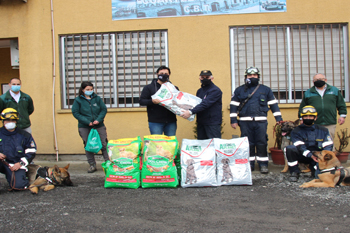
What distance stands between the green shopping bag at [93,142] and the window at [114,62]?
1.72 m

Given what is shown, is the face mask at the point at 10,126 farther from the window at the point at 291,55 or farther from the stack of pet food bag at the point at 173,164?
the window at the point at 291,55

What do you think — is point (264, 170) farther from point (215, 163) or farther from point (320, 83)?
point (320, 83)

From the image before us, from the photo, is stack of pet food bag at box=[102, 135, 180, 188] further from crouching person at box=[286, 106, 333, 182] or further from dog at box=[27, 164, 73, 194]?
crouching person at box=[286, 106, 333, 182]

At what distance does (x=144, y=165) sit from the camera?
457 centimetres

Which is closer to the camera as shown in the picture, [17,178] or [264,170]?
[17,178]

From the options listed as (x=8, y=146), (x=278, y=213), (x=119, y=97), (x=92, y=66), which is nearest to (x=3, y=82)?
(x=92, y=66)

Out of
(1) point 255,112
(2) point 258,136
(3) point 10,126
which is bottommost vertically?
(2) point 258,136

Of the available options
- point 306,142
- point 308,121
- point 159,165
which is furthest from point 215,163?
point 308,121

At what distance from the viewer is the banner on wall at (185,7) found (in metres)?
6.82

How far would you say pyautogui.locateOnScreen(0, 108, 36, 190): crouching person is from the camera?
464 cm

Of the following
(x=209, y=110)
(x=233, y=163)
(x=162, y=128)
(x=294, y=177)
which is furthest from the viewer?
(x=162, y=128)

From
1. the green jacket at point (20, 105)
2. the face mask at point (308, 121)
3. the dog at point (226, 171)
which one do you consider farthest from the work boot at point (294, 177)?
the green jacket at point (20, 105)

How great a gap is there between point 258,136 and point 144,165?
2210mm

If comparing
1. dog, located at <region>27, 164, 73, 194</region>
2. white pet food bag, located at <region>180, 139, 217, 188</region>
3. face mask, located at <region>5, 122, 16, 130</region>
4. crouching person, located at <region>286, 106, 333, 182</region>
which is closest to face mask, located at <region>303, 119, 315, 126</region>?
crouching person, located at <region>286, 106, 333, 182</region>
